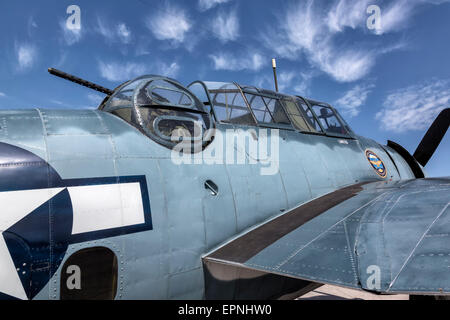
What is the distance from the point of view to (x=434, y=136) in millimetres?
9805

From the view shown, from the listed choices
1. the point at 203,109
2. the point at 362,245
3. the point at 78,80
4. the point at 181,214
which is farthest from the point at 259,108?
the point at 78,80

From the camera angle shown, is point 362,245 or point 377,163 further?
point 377,163

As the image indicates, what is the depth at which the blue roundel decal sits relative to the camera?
6.34m

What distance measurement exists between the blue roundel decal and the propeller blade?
4.28 meters

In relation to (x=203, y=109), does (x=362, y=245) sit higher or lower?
lower

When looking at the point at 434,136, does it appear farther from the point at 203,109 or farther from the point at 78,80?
the point at 78,80

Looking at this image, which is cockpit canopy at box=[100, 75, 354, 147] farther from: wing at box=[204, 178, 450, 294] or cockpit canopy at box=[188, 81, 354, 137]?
wing at box=[204, 178, 450, 294]

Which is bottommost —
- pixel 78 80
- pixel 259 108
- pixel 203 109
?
pixel 203 109

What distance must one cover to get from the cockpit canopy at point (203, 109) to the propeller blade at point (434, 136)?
4942 millimetres

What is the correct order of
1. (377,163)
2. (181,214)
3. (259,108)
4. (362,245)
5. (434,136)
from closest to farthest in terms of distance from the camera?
(362,245)
(181,214)
(259,108)
(377,163)
(434,136)

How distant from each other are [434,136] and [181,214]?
33.0 ft

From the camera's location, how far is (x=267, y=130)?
15.8 feet

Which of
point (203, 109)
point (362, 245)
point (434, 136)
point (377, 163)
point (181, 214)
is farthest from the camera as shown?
point (434, 136)
